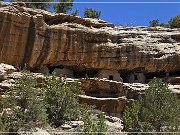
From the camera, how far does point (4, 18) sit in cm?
2844

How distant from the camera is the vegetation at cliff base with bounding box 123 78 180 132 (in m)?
18.6

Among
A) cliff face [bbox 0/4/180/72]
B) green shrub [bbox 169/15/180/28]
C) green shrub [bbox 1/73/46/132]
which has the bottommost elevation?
green shrub [bbox 1/73/46/132]

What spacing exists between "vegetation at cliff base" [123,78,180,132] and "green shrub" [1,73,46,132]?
12.9 ft

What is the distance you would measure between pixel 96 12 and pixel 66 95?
25705 mm

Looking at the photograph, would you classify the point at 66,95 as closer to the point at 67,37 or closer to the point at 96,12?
the point at 67,37

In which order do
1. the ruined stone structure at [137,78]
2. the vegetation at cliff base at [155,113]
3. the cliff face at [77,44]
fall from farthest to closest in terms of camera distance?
the ruined stone structure at [137,78] < the cliff face at [77,44] < the vegetation at cliff base at [155,113]

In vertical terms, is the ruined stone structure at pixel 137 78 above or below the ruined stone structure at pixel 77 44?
below

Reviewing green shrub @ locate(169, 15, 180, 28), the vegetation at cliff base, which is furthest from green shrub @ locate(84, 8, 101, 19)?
the vegetation at cliff base

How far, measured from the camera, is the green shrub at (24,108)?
701 inches

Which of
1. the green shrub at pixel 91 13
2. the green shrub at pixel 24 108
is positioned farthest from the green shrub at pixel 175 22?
the green shrub at pixel 24 108

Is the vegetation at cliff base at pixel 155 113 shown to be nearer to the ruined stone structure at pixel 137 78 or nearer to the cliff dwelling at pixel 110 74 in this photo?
the cliff dwelling at pixel 110 74

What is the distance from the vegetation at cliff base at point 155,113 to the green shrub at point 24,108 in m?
3.95

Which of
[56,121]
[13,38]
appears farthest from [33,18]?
[56,121]

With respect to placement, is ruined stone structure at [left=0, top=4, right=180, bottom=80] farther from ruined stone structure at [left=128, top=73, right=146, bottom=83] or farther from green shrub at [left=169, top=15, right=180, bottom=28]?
green shrub at [left=169, top=15, right=180, bottom=28]
